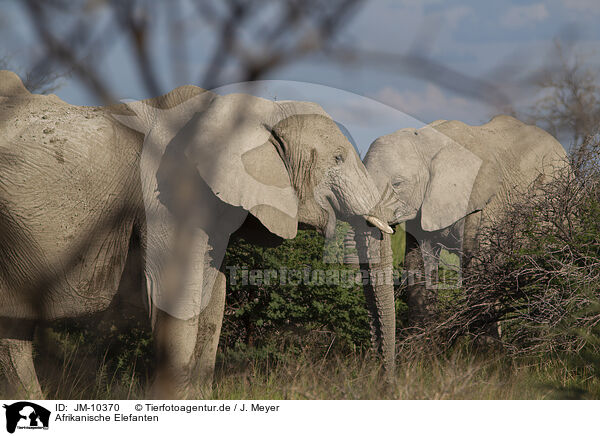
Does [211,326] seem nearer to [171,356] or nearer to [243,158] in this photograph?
[171,356]

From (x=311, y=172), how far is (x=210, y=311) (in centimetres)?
120

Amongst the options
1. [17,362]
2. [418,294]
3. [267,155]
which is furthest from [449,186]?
[17,362]

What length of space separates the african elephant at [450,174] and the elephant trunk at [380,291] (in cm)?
149

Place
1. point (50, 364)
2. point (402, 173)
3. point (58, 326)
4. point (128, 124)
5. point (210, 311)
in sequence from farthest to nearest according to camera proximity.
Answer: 1. point (402, 173)
2. point (58, 326)
3. point (50, 364)
4. point (210, 311)
5. point (128, 124)

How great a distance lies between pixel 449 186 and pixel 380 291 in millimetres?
2489

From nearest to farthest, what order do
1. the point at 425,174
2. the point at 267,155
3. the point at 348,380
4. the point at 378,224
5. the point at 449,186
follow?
the point at 348,380
the point at 267,155
the point at 378,224
the point at 449,186
the point at 425,174

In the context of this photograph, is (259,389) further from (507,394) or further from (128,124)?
(128,124)

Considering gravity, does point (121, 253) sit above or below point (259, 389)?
above

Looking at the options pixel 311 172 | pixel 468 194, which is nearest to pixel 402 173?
pixel 468 194

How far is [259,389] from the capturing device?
13.2ft

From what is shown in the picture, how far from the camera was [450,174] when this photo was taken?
21.7 ft
